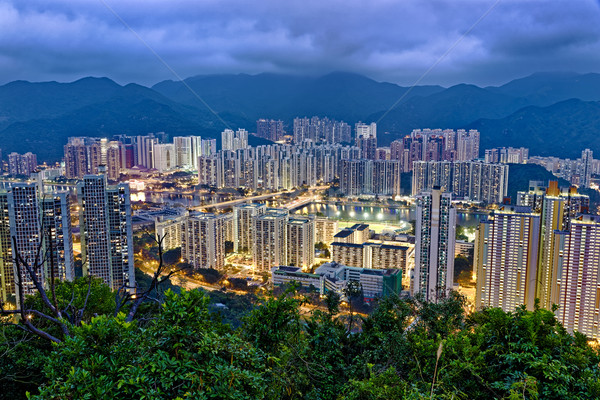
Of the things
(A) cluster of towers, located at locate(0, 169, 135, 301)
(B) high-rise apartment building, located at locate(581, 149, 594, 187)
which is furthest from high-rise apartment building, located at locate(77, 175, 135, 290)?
(B) high-rise apartment building, located at locate(581, 149, 594, 187)

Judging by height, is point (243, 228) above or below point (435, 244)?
below

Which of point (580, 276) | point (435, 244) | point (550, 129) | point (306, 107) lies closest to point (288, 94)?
point (306, 107)

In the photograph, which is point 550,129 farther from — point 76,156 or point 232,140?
point 76,156

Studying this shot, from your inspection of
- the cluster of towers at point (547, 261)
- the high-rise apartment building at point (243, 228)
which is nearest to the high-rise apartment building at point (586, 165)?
→ the cluster of towers at point (547, 261)

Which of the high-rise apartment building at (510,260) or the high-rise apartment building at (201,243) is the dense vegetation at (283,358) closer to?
the high-rise apartment building at (510,260)

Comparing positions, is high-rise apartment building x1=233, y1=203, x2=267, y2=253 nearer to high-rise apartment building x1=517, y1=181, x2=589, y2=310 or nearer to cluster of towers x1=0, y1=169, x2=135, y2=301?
cluster of towers x1=0, y1=169, x2=135, y2=301

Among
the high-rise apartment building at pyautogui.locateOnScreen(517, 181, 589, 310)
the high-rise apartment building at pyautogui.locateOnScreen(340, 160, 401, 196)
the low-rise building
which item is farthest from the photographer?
the high-rise apartment building at pyautogui.locateOnScreen(340, 160, 401, 196)

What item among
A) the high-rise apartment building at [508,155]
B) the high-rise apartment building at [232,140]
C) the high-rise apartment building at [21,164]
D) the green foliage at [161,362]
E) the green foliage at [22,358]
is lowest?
the green foliage at [22,358]
